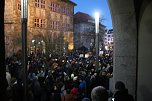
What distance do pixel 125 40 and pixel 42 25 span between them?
157 ft

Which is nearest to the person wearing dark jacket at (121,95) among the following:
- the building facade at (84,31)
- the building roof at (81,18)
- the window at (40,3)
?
the window at (40,3)

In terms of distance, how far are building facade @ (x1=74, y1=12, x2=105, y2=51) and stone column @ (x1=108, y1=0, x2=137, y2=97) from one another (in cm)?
6022

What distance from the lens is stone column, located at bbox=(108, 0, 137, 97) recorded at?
9.36 metres

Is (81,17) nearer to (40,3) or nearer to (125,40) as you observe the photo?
(40,3)

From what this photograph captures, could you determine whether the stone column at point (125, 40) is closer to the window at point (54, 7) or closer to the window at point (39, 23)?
the window at point (39, 23)

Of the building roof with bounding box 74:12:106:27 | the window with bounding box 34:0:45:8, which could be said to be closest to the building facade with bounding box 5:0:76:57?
the window with bounding box 34:0:45:8

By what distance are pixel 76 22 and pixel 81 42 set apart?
15.9 m

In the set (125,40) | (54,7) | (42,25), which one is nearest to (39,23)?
(42,25)

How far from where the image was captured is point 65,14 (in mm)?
68875

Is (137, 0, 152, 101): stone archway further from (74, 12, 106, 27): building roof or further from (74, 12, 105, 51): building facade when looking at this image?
(74, 12, 106, 27): building roof

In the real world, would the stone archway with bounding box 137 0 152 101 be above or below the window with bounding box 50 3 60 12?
below

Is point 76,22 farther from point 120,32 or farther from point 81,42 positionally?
point 120,32

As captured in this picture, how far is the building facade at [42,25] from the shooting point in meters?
44.6

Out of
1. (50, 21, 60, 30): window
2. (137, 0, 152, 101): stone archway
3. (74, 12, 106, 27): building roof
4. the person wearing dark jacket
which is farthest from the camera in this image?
(74, 12, 106, 27): building roof
